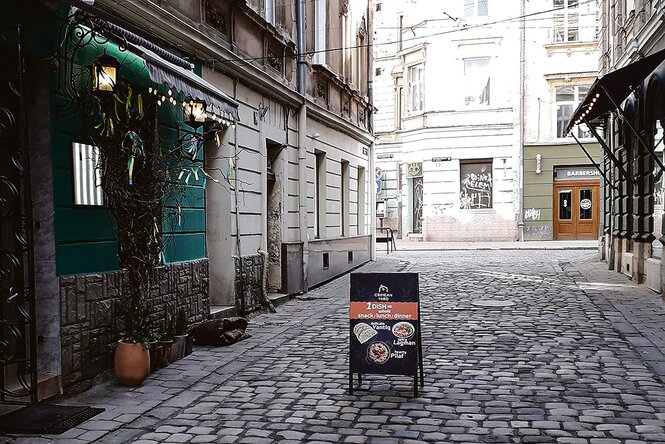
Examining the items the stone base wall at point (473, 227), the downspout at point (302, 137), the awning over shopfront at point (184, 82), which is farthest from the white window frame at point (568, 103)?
the awning over shopfront at point (184, 82)

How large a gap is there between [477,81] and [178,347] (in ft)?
78.2

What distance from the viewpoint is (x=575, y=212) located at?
28.3 meters

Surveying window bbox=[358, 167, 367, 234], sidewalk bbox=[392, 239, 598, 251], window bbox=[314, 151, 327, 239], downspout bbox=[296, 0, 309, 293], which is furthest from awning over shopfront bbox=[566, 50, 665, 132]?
sidewalk bbox=[392, 239, 598, 251]

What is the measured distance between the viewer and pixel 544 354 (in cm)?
742

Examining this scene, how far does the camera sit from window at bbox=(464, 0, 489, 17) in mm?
28422

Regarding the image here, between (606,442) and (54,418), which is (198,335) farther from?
(606,442)

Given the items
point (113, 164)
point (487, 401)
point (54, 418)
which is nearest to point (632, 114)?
point (487, 401)

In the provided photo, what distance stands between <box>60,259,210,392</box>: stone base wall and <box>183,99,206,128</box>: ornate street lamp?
5.87ft

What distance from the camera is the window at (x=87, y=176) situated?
6141 mm

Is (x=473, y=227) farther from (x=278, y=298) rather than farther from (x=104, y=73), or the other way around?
(x=104, y=73)

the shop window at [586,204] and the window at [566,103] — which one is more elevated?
the window at [566,103]

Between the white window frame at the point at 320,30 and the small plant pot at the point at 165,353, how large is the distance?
8.69m

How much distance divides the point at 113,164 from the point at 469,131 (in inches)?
935

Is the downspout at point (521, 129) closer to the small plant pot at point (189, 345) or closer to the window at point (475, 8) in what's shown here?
the window at point (475, 8)
